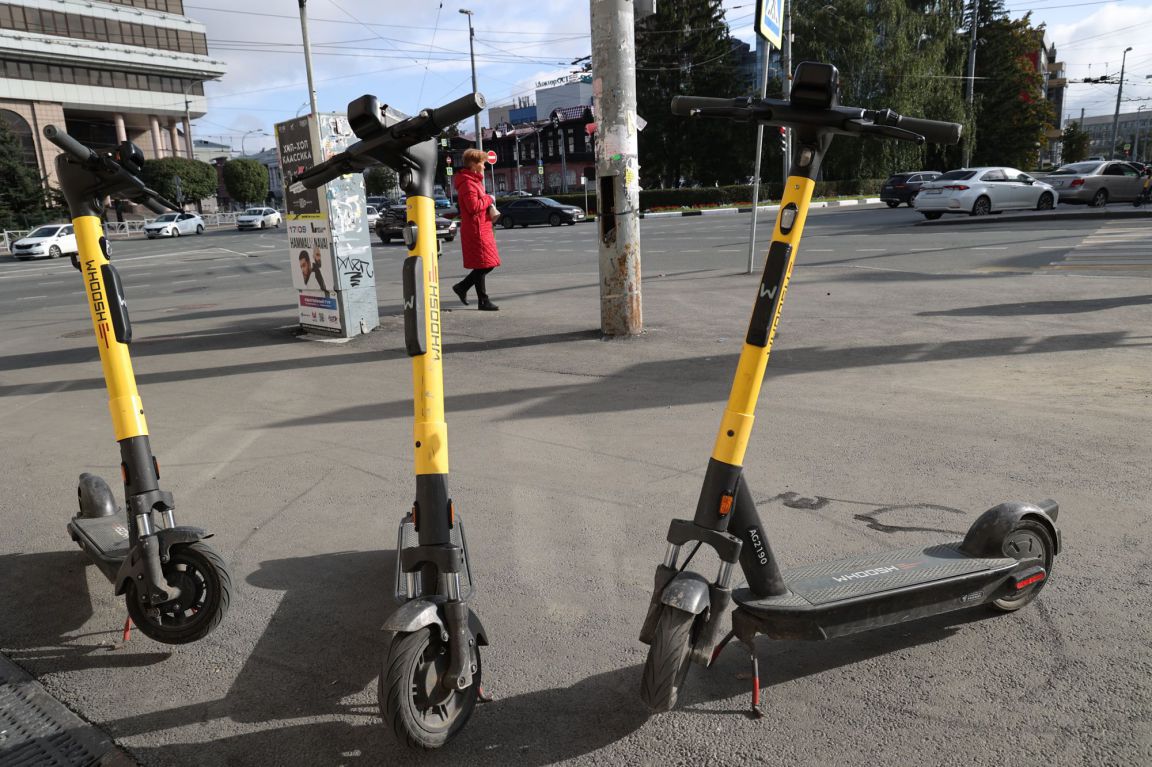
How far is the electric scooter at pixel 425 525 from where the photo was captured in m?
2.37

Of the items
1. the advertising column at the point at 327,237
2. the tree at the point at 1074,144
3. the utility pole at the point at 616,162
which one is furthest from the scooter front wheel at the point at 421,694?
the tree at the point at 1074,144

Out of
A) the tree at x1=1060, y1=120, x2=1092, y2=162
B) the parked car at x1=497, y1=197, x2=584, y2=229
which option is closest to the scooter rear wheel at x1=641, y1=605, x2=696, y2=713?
the parked car at x1=497, y1=197, x2=584, y2=229

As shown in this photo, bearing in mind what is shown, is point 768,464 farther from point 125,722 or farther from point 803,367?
point 125,722

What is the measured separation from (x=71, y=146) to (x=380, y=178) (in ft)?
224

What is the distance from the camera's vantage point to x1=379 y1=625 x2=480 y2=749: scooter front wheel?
7.58 ft

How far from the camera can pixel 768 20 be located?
9.54 meters

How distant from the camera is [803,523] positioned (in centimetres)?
396

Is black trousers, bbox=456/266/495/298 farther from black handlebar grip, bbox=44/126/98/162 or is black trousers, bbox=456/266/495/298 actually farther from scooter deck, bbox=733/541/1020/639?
scooter deck, bbox=733/541/1020/639

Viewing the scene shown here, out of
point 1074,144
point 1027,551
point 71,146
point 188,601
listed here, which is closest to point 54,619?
point 188,601

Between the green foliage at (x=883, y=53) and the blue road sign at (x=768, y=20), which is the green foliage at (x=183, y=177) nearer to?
the green foliage at (x=883, y=53)

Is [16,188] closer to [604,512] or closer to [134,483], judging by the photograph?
[134,483]

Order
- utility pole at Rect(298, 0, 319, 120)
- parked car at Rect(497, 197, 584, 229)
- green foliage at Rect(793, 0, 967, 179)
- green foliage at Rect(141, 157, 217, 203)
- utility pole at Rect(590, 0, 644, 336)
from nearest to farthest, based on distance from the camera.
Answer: utility pole at Rect(590, 0, 644, 336), utility pole at Rect(298, 0, 319, 120), parked car at Rect(497, 197, 584, 229), green foliage at Rect(793, 0, 967, 179), green foliage at Rect(141, 157, 217, 203)

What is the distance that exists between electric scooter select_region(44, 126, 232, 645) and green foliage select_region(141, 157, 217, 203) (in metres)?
67.9

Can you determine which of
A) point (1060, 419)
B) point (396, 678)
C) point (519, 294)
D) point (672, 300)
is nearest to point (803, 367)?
point (1060, 419)
